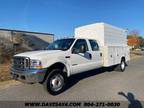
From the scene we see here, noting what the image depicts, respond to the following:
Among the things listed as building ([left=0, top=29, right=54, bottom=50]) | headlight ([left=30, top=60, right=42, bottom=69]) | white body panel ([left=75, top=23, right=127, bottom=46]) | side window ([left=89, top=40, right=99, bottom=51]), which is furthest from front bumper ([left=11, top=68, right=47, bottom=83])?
building ([left=0, top=29, right=54, bottom=50])

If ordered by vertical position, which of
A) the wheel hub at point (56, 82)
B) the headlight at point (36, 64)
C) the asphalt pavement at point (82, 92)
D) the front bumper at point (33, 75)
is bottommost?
the asphalt pavement at point (82, 92)

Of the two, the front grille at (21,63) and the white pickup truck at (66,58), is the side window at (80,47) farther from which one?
the front grille at (21,63)

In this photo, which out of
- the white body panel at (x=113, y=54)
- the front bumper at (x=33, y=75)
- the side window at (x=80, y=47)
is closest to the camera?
the front bumper at (x=33, y=75)

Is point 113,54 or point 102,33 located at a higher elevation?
point 102,33

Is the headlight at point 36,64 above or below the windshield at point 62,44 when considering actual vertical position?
below

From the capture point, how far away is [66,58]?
7.21m

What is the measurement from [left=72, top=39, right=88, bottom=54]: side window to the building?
15.6m

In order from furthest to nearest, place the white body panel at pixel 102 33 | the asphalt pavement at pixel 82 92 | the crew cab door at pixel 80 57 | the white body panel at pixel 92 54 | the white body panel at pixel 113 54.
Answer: the white body panel at pixel 102 33 → the white body panel at pixel 113 54 → the crew cab door at pixel 80 57 → the white body panel at pixel 92 54 → the asphalt pavement at pixel 82 92

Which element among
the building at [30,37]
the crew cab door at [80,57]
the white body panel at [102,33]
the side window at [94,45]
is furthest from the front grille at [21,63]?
the building at [30,37]

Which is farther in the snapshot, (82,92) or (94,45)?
(94,45)

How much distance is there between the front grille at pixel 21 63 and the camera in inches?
249

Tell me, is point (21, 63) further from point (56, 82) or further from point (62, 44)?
point (62, 44)

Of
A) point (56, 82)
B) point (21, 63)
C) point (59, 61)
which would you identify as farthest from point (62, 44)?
point (21, 63)

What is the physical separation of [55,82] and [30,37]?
2064 centimetres
